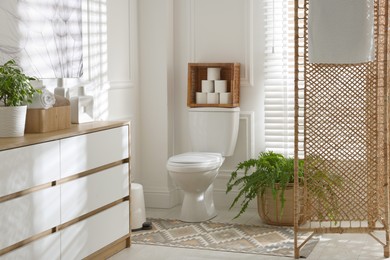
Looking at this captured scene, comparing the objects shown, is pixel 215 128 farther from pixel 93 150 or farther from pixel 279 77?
pixel 93 150

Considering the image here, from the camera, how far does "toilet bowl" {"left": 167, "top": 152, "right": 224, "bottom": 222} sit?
489 cm

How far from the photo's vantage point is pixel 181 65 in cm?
563

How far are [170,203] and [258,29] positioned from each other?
158 cm

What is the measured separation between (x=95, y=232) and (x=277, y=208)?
1.53 metres

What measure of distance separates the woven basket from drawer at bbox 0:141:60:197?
191cm

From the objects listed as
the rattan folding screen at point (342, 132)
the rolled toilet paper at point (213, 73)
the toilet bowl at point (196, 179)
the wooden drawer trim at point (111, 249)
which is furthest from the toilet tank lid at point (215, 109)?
the wooden drawer trim at point (111, 249)

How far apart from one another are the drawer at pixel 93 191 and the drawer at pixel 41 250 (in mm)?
130

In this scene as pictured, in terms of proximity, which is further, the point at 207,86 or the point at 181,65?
the point at 181,65

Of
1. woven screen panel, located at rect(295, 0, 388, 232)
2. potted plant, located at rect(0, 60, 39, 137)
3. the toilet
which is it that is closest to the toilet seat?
the toilet

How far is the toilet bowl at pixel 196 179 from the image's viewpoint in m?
4.89

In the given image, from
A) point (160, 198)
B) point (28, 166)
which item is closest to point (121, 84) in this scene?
point (160, 198)

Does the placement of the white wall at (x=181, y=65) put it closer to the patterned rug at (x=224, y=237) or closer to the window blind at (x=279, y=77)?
the window blind at (x=279, y=77)

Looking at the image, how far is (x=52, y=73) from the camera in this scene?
4.20m

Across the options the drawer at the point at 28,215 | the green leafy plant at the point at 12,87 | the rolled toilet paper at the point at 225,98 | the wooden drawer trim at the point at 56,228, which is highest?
the green leafy plant at the point at 12,87
